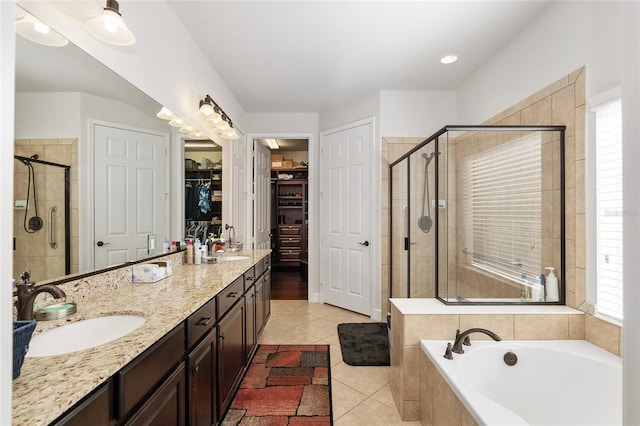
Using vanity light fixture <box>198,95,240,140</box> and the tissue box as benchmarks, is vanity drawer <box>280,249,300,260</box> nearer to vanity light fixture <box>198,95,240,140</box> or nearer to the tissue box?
vanity light fixture <box>198,95,240,140</box>

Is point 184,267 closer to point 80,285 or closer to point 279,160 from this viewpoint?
point 80,285

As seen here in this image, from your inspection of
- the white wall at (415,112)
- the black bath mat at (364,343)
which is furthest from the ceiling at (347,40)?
the black bath mat at (364,343)

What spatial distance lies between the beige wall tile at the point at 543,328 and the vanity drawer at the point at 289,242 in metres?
5.00

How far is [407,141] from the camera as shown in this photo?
3494 millimetres

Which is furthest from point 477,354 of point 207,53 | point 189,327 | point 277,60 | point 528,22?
point 207,53

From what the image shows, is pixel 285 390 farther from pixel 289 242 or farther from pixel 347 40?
pixel 289 242

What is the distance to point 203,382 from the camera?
4.63 ft

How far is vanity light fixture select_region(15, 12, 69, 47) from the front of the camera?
42.3 inches

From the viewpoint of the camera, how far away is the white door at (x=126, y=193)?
1.50 m

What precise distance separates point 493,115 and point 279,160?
425cm

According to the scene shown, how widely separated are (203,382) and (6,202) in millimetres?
1315

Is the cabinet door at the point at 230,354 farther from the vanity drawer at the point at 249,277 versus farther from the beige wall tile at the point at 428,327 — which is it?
the beige wall tile at the point at 428,327

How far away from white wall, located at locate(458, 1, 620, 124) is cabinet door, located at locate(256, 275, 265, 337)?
2683 mm

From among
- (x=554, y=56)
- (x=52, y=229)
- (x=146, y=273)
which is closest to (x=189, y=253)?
(x=146, y=273)
